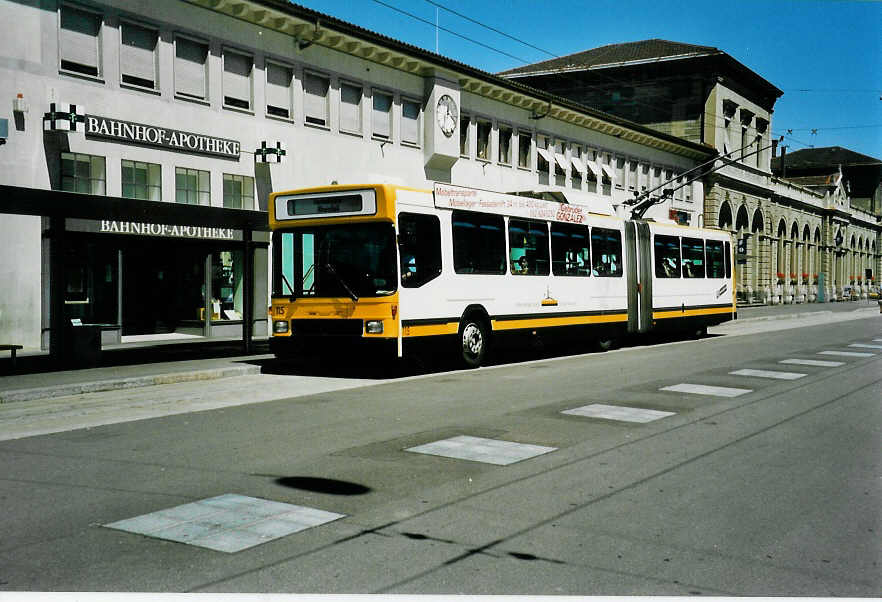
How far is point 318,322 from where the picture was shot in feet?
50.8

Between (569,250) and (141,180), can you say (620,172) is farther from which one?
(141,180)

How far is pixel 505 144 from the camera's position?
37.6m

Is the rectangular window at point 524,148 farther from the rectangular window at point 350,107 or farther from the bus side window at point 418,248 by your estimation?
the bus side window at point 418,248

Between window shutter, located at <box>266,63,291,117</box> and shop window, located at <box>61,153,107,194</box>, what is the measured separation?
611cm

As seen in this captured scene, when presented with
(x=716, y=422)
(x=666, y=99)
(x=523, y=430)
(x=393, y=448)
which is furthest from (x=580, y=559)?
(x=666, y=99)

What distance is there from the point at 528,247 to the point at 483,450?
10.7 meters

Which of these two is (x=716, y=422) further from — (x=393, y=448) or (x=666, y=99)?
(x=666, y=99)

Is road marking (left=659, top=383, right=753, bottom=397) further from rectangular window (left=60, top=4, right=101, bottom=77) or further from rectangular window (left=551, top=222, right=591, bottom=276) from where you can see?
rectangular window (left=60, top=4, right=101, bottom=77)

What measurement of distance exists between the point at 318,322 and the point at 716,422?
7542 mm

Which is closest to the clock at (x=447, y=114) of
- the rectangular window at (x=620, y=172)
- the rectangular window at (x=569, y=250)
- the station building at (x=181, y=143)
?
the station building at (x=181, y=143)

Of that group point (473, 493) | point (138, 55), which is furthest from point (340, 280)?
point (138, 55)

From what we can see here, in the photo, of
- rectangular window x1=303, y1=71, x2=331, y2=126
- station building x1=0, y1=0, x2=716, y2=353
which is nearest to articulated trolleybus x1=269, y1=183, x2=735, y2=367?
station building x1=0, y1=0, x2=716, y2=353

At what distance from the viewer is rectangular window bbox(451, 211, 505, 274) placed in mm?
16516

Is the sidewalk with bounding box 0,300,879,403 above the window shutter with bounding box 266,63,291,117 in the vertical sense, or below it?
below
